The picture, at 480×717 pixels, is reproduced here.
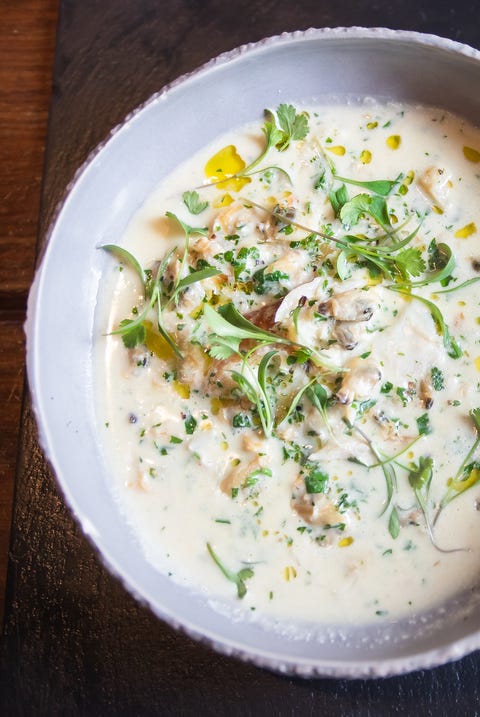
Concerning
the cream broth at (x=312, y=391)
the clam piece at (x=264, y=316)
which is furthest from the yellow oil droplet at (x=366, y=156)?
the clam piece at (x=264, y=316)

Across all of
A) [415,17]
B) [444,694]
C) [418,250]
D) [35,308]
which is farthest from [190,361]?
[415,17]

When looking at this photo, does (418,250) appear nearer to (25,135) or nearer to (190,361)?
(190,361)

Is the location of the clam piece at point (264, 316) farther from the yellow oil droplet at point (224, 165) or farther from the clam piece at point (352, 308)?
the yellow oil droplet at point (224, 165)

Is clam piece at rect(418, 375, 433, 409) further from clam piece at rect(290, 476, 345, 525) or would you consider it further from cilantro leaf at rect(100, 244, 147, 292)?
cilantro leaf at rect(100, 244, 147, 292)

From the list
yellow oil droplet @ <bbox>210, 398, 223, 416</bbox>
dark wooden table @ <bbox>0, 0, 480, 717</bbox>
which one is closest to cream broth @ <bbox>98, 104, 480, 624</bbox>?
yellow oil droplet @ <bbox>210, 398, 223, 416</bbox>

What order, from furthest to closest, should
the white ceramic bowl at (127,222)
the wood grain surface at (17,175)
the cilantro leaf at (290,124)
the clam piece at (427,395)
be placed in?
the wood grain surface at (17,175) → the cilantro leaf at (290,124) → the clam piece at (427,395) → the white ceramic bowl at (127,222)

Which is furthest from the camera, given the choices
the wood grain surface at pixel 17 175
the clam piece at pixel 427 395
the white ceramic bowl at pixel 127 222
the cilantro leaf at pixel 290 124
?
the wood grain surface at pixel 17 175
